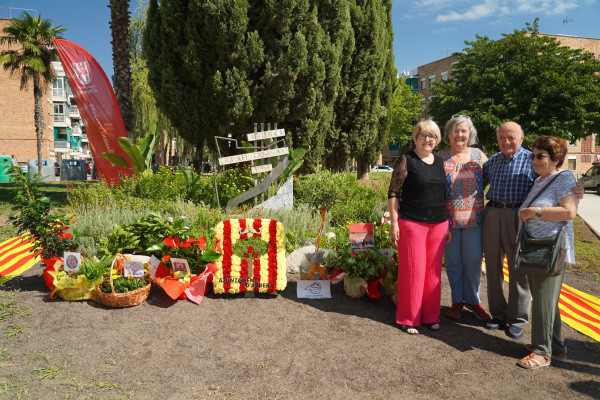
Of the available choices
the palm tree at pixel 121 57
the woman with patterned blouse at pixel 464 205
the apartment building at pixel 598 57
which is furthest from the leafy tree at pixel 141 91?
the apartment building at pixel 598 57

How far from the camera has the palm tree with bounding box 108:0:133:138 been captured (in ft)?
36.7

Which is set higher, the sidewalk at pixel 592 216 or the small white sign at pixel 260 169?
the small white sign at pixel 260 169

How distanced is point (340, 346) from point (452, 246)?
55.9 inches

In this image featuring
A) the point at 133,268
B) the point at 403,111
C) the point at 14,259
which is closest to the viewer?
the point at 133,268

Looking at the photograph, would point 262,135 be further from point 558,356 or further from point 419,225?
point 558,356

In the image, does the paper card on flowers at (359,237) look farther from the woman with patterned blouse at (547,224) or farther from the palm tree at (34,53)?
the palm tree at (34,53)

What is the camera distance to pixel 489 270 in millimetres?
3578

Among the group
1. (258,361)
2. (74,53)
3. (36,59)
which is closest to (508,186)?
(258,361)

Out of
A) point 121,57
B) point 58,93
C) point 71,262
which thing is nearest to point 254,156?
point 71,262

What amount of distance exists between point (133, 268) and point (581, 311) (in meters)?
4.71

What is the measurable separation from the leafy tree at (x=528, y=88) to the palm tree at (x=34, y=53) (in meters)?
24.6

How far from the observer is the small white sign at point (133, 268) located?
3912mm

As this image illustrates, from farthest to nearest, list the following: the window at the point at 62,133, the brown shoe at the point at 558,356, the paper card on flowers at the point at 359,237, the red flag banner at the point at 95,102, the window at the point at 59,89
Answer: the window at the point at 62,133 < the window at the point at 59,89 < the red flag banner at the point at 95,102 < the paper card on flowers at the point at 359,237 < the brown shoe at the point at 558,356

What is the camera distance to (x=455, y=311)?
12.4 ft
